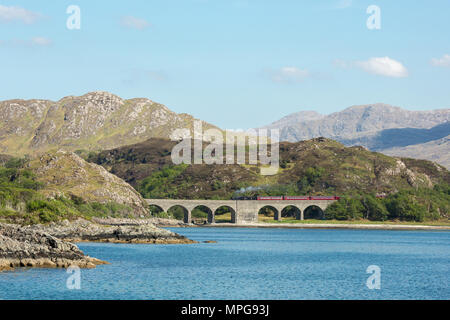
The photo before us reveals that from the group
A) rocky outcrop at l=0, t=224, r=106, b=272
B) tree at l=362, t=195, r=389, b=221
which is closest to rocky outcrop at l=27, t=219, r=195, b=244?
rocky outcrop at l=0, t=224, r=106, b=272

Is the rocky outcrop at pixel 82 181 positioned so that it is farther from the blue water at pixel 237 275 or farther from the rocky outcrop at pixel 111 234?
the blue water at pixel 237 275

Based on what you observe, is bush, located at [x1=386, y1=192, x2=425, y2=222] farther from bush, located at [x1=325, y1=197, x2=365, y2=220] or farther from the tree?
bush, located at [x1=325, y1=197, x2=365, y2=220]

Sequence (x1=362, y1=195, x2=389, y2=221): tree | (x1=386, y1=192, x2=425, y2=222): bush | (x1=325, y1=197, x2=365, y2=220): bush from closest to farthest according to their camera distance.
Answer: (x1=386, y1=192, x2=425, y2=222): bush
(x1=325, y1=197, x2=365, y2=220): bush
(x1=362, y1=195, x2=389, y2=221): tree

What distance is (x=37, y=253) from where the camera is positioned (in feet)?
171

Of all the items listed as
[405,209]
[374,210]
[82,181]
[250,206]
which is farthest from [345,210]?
[82,181]

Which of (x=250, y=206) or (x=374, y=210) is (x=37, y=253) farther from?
(x=374, y=210)

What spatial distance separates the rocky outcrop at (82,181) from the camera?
143 meters

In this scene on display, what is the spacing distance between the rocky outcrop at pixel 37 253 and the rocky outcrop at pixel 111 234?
98.9ft

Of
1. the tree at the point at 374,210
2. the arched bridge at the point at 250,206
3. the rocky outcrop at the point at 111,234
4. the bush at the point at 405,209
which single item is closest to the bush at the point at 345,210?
the tree at the point at 374,210

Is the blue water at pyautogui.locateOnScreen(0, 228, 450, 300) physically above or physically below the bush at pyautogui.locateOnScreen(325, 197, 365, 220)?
below

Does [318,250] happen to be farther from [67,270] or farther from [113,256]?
[67,270]

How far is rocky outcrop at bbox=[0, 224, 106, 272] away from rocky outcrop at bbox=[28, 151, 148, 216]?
8405 cm

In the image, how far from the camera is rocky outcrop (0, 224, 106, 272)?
50.4m

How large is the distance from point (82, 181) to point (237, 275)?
100421mm
